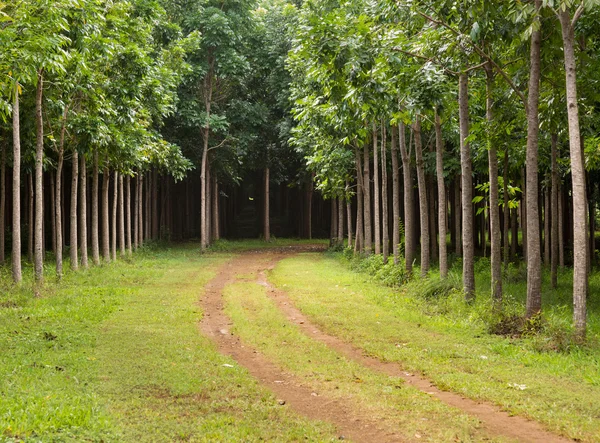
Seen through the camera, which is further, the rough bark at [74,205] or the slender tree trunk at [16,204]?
the rough bark at [74,205]

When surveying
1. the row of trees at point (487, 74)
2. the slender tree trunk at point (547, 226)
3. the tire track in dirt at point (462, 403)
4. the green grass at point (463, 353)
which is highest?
the row of trees at point (487, 74)

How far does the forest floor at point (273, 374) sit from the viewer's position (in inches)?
287

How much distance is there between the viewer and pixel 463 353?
11070mm

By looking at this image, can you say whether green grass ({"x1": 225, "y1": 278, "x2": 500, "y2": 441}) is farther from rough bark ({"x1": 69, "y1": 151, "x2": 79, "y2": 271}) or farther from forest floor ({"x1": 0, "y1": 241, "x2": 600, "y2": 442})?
rough bark ({"x1": 69, "y1": 151, "x2": 79, "y2": 271})

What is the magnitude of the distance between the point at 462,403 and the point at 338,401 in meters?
1.56

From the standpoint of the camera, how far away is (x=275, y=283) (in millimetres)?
21625

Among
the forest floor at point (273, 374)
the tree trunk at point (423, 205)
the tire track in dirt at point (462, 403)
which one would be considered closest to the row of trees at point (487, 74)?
the tree trunk at point (423, 205)

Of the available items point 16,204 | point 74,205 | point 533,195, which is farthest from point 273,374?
point 74,205

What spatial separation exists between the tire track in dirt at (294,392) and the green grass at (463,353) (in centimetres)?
177

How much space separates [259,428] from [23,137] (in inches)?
655

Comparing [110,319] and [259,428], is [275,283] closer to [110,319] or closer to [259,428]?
[110,319]

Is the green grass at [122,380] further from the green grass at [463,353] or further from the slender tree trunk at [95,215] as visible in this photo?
the slender tree trunk at [95,215]

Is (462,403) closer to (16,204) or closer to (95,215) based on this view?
(16,204)

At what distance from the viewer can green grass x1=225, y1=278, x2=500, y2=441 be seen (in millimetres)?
7465
